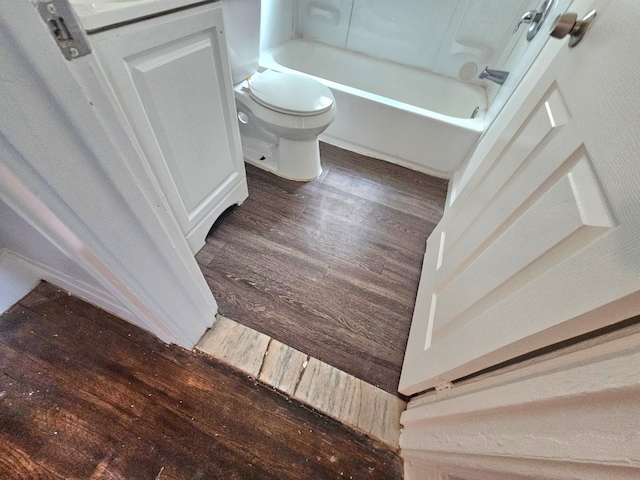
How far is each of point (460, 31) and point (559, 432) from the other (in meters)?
2.22

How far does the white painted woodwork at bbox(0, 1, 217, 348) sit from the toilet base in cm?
97

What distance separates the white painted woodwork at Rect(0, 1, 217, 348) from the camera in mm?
294

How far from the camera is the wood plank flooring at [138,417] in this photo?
0.78 m

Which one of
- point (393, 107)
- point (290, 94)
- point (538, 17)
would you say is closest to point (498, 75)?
point (538, 17)

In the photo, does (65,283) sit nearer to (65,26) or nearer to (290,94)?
(65,26)

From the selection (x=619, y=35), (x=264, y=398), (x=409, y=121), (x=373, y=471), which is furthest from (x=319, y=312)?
(x=409, y=121)

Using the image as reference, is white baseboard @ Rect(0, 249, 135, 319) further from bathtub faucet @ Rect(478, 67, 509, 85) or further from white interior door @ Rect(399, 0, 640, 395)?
bathtub faucet @ Rect(478, 67, 509, 85)

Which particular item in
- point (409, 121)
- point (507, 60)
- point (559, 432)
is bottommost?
point (409, 121)

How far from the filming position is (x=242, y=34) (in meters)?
1.27

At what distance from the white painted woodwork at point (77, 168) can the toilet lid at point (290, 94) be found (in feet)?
2.86

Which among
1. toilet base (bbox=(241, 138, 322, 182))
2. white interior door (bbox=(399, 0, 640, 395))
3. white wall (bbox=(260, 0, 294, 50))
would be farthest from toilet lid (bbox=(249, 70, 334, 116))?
white interior door (bbox=(399, 0, 640, 395))

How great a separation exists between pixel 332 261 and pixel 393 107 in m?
0.97

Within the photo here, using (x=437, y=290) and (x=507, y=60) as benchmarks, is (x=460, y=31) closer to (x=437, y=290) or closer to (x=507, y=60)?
(x=507, y=60)

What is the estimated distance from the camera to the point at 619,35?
18.8 inches
